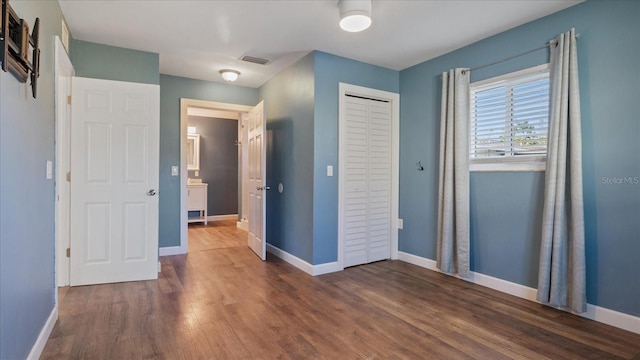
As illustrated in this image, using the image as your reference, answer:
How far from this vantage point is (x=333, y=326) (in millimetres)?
2344

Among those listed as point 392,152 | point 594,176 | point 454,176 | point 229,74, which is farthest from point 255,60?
point 594,176

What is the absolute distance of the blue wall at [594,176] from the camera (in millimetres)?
2291

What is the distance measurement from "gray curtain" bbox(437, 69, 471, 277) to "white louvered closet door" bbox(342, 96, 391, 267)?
2.58ft

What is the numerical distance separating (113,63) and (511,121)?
4.01m

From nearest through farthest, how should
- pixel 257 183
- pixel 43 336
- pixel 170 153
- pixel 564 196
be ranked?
pixel 43 336 → pixel 564 196 → pixel 257 183 → pixel 170 153

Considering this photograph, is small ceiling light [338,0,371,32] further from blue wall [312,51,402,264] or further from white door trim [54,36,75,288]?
white door trim [54,36,75,288]

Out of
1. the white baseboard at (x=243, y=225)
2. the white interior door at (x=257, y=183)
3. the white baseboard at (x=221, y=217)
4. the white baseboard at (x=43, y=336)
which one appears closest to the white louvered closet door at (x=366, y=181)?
the white interior door at (x=257, y=183)

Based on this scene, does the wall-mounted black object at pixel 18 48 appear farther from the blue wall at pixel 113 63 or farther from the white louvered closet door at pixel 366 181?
the white louvered closet door at pixel 366 181

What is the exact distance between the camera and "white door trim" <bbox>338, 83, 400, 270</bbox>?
3.69 meters

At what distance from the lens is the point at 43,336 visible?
6.63 feet

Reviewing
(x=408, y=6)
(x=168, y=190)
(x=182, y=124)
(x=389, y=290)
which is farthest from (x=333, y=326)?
(x=182, y=124)

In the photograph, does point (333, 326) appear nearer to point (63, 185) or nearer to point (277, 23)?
point (277, 23)

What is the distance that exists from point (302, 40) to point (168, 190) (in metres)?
2.67

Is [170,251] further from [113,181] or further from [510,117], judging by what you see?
[510,117]
